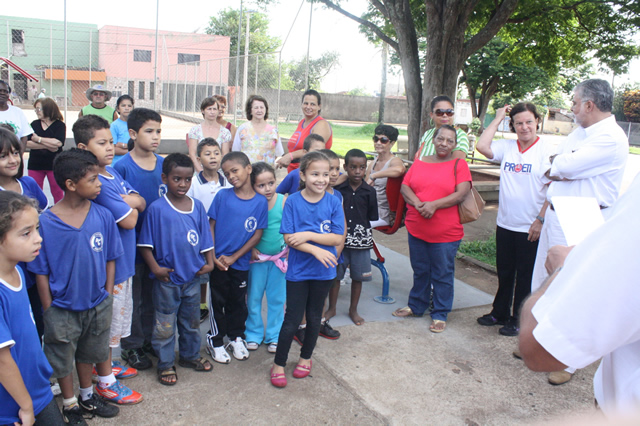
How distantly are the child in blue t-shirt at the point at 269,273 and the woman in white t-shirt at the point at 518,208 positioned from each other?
187 centimetres

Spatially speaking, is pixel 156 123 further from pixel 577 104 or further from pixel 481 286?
pixel 481 286

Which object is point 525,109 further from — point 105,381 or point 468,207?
point 105,381

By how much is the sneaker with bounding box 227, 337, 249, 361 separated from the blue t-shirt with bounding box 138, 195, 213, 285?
0.74 m

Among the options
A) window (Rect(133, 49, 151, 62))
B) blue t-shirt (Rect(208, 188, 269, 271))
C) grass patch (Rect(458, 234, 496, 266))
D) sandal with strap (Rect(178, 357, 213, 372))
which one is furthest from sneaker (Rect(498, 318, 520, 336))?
window (Rect(133, 49, 151, 62))

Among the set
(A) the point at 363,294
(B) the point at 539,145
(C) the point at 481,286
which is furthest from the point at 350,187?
(C) the point at 481,286

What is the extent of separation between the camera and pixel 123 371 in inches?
126

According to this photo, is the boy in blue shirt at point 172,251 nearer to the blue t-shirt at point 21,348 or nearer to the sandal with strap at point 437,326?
the blue t-shirt at point 21,348

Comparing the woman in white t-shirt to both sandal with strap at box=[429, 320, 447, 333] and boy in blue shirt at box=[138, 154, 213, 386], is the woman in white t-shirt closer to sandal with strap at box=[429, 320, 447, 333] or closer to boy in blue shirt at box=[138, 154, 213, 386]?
sandal with strap at box=[429, 320, 447, 333]

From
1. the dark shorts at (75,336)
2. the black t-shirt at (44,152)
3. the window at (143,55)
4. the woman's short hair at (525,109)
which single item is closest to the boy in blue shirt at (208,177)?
the dark shorts at (75,336)

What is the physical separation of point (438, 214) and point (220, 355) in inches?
82.8

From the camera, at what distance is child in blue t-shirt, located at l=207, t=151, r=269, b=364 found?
352 centimetres

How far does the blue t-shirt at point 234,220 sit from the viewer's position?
139 inches

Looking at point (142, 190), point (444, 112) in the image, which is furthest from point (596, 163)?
point (142, 190)

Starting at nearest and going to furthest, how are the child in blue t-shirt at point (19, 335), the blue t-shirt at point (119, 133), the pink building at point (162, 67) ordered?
the child in blue t-shirt at point (19, 335)
the blue t-shirt at point (119, 133)
the pink building at point (162, 67)
